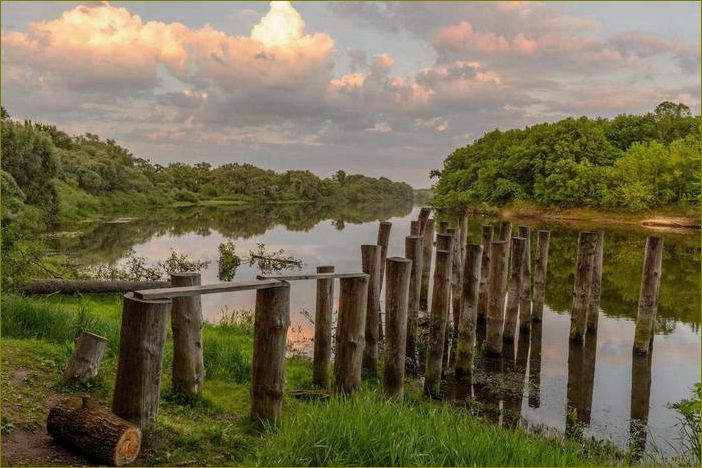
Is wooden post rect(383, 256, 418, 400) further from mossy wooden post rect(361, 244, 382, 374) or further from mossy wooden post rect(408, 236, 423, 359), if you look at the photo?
mossy wooden post rect(408, 236, 423, 359)

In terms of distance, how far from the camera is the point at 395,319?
8.63 metres

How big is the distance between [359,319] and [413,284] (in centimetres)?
491

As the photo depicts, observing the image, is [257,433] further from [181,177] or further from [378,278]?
[181,177]

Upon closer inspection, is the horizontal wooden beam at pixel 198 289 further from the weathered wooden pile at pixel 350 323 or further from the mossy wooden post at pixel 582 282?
the mossy wooden post at pixel 582 282

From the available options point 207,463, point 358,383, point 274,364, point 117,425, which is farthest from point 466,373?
point 117,425

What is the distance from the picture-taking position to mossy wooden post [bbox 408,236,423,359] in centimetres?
1252

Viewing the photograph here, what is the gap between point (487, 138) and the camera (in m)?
88.2

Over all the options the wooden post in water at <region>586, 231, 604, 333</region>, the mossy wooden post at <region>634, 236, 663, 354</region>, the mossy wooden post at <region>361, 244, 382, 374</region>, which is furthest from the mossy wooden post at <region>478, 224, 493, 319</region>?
the mossy wooden post at <region>361, 244, 382, 374</region>

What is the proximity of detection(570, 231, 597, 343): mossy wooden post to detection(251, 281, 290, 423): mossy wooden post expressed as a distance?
979cm

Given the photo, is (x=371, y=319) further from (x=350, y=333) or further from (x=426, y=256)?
(x=426, y=256)

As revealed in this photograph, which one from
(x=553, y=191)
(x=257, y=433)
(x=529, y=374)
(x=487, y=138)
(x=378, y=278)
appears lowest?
(x=529, y=374)

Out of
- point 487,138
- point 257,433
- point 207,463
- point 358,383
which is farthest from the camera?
point 487,138

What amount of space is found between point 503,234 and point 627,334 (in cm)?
433

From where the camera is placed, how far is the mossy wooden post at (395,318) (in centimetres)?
838
